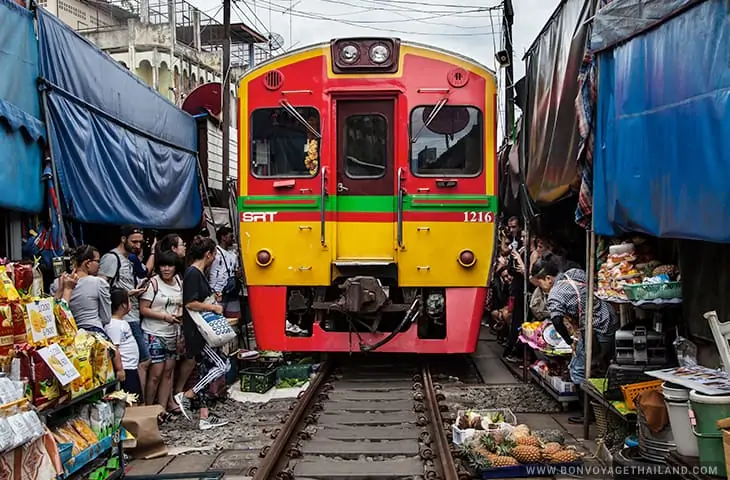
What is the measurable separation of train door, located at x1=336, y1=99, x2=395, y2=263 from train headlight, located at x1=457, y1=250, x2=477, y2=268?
0.70 metres

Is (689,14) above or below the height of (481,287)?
above

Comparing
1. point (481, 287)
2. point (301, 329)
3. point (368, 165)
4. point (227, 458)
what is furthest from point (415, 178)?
point (227, 458)

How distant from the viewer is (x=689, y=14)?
3.90 m

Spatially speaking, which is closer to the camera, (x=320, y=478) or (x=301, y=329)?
(x=320, y=478)

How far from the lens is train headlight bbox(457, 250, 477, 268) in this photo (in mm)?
7672

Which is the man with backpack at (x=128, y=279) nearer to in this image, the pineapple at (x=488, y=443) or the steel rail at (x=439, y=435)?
the steel rail at (x=439, y=435)

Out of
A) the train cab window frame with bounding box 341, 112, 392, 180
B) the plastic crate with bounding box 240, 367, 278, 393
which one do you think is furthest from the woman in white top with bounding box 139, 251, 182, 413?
the train cab window frame with bounding box 341, 112, 392, 180

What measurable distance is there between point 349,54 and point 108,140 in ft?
8.64

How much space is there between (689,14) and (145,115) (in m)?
6.87

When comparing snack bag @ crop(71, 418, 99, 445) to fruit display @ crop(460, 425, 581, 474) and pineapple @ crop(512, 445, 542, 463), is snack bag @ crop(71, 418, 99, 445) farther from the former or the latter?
pineapple @ crop(512, 445, 542, 463)

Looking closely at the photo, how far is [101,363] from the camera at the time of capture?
14.7ft

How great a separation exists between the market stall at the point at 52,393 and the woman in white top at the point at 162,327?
1.67 meters

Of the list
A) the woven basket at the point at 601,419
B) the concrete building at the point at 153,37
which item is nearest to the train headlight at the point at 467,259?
the woven basket at the point at 601,419

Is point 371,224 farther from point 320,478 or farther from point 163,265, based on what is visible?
point 320,478
